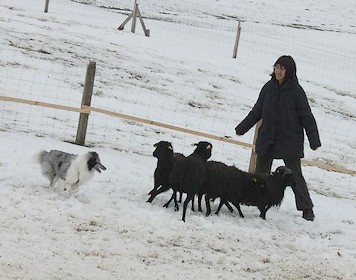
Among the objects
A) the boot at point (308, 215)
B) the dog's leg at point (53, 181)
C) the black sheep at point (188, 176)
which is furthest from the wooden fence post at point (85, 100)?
the boot at point (308, 215)

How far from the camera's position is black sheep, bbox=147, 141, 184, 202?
22.4 feet

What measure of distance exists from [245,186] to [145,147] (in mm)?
3541

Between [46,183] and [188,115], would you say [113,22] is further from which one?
[46,183]

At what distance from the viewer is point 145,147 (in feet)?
33.7

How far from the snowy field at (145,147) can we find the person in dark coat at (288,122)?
0.52m

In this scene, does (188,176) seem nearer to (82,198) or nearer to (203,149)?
(203,149)

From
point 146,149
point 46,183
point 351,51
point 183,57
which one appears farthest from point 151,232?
point 351,51

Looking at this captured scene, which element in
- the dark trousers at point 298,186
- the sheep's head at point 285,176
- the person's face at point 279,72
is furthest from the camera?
the dark trousers at point 298,186

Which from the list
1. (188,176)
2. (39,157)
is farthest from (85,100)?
(188,176)

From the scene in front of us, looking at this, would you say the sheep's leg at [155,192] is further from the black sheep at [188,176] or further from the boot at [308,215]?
the boot at [308,215]

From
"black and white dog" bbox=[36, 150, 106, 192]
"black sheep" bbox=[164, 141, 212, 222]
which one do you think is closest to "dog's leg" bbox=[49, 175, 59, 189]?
"black and white dog" bbox=[36, 150, 106, 192]

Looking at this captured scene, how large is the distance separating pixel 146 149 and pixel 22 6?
16.6m

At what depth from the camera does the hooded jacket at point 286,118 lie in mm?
7066

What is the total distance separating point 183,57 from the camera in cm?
1969
